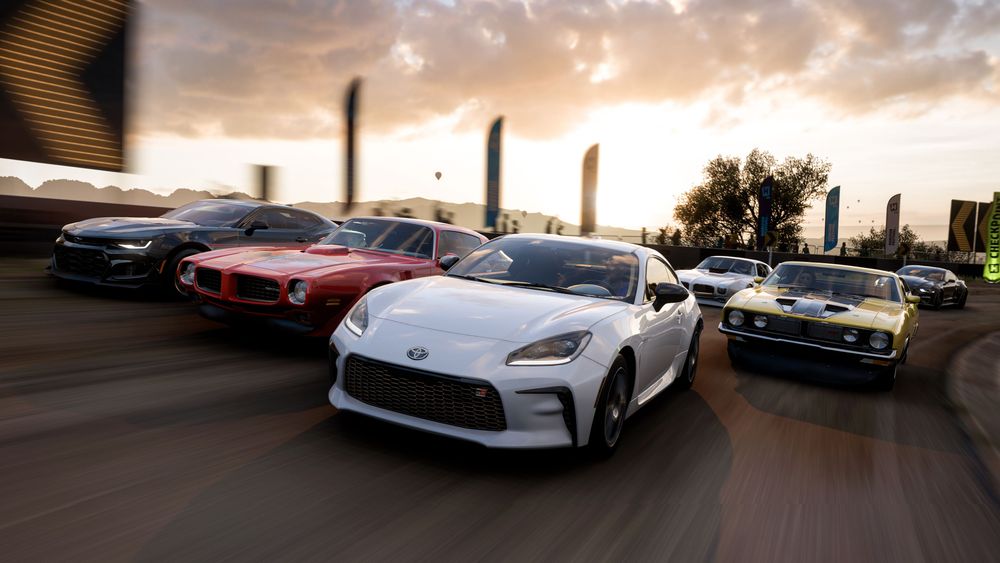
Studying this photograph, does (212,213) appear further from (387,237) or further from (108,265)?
(387,237)

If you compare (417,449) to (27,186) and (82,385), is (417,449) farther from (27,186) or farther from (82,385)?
(27,186)

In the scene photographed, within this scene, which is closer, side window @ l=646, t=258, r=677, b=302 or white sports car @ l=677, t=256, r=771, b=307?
side window @ l=646, t=258, r=677, b=302

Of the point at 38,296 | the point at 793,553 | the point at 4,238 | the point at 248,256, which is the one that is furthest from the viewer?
the point at 4,238

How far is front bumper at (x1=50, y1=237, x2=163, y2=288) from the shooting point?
8.56m

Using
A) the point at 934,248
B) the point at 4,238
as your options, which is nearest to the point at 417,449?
the point at 4,238

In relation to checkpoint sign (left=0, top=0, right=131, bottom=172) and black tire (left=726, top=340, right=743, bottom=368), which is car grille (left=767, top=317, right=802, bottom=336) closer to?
black tire (left=726, top=340, right=743, bottom=368)

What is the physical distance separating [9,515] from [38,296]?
7099mm

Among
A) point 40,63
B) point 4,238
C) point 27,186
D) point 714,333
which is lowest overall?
point 714,333

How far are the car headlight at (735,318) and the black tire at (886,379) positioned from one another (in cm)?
149

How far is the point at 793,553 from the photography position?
10.5 ft

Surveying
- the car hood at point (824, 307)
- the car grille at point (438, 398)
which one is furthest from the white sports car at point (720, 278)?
the car grille at point (438, 398)

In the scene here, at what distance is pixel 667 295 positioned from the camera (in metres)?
5.11

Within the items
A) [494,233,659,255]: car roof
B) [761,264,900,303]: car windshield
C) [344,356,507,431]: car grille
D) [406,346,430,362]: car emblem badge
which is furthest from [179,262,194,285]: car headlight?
[761,264,900,303]: car windshield

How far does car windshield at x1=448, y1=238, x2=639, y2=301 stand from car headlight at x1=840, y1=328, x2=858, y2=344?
318cm
